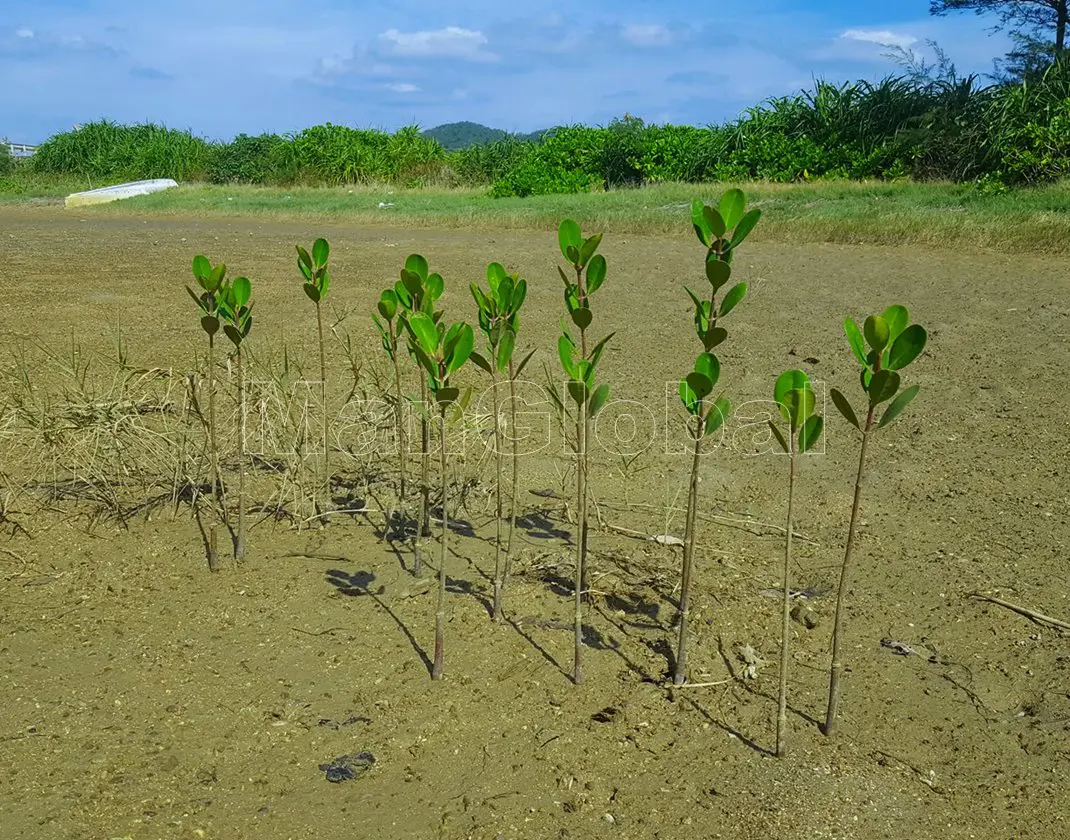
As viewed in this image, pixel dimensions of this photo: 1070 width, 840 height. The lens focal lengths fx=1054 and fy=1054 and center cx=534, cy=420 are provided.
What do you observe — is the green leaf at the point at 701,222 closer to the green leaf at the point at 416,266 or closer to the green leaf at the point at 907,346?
the green leaf at the point at 907,346

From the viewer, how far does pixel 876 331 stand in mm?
2062

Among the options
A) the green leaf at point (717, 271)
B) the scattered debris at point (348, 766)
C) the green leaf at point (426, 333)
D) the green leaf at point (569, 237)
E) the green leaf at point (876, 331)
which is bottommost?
the scattered debris at point (348, 766)

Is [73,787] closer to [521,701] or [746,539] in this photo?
[521,701]

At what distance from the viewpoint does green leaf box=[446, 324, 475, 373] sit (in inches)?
90.3

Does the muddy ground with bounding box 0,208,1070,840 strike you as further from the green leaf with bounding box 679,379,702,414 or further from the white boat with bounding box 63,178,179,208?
the white boat with bounding box 63,178,179,208

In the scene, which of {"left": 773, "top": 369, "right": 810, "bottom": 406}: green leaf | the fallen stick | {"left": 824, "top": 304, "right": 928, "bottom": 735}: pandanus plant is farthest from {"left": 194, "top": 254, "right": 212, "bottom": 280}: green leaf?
the fallen stick

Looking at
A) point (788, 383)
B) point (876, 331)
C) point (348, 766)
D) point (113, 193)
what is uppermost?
point (876, 331)

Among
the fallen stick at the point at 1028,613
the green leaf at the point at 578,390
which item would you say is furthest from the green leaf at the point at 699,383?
the fallen stick at the point at 1028,613

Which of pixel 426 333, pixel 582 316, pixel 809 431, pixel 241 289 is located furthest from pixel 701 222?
pixel 241 289

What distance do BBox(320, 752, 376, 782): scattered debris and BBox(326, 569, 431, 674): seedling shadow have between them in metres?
0.52

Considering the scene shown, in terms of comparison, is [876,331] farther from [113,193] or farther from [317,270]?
[113,193]

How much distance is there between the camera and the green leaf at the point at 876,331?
2.05 metres

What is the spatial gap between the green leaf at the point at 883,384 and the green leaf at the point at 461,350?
831 mm

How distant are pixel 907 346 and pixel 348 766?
1446 mm
